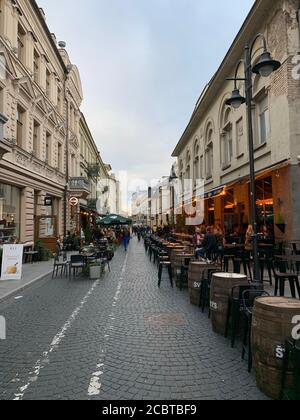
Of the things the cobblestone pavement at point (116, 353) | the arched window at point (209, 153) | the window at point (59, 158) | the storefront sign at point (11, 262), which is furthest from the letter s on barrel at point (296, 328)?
the window at point (59, 158)

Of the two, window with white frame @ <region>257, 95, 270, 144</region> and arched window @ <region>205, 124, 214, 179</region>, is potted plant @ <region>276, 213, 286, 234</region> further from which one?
arched window @ <region>205, 124, 214, 179</region>

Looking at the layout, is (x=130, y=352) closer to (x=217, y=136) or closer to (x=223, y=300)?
(x=223, y=300)

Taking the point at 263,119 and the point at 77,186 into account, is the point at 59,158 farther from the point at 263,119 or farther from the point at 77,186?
the point at 263,119

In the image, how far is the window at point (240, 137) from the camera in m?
18.2

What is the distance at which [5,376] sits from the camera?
159 inches

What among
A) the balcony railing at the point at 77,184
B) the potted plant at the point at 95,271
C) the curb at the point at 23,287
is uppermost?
the balcony railing at the point at 77,184

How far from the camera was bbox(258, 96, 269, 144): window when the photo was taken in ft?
49.7

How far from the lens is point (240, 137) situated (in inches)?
729

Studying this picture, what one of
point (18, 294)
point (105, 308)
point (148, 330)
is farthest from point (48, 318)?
point (18, 294)

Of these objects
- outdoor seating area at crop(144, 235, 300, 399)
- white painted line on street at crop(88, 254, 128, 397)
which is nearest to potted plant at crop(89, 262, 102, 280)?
outdoor seating area at crop(144, 235, 300, 399)

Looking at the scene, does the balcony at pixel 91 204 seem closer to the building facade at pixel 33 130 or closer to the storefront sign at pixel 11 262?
the building facade at pixel 33 130

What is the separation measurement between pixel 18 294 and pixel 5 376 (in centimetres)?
553

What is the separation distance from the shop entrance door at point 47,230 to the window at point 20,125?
4.92 meters

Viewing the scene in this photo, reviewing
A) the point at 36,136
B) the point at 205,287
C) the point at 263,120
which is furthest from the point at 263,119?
the point at 36,136
